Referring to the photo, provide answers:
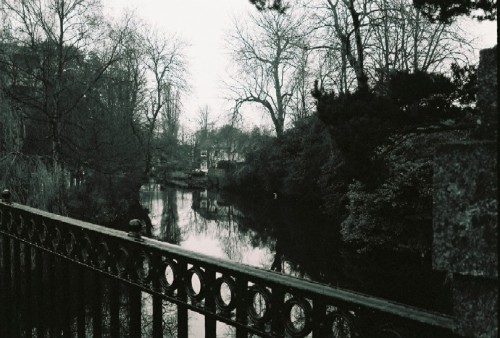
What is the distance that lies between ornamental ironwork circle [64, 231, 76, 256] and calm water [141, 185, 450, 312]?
1115cm

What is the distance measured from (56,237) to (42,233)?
0.21 metres

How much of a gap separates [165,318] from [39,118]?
9895 millimetres

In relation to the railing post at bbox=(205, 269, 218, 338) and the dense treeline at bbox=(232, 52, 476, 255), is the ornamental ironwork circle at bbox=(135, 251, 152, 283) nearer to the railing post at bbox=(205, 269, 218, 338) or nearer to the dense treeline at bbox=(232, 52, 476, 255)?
the railing post at bbox=(205, 269, 218, 338)

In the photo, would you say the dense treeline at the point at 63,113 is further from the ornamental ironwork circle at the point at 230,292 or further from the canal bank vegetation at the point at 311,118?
the ornamental ironwork circle at the point at 230,292

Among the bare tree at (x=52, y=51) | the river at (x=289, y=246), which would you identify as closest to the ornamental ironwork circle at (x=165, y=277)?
the river at (x=289, y=246)

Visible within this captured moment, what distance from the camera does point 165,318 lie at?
36.0 feet

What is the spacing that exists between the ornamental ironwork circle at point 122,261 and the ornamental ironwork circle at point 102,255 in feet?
0.24

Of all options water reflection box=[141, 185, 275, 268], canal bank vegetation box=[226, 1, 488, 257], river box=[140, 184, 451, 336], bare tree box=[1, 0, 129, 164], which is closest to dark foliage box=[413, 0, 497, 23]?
canal bank vegetation box=[226, 1, 488, 257]

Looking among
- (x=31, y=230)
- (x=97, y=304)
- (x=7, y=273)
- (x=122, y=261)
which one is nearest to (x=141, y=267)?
(x=122, y=261)

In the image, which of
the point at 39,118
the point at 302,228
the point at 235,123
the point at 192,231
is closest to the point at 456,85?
the point at 39,118

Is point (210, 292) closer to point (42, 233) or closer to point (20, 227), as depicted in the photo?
point (42, 233)

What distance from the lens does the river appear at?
1440cm

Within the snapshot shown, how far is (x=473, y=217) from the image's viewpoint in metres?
1.31

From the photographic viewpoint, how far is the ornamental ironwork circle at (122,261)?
253 cm
